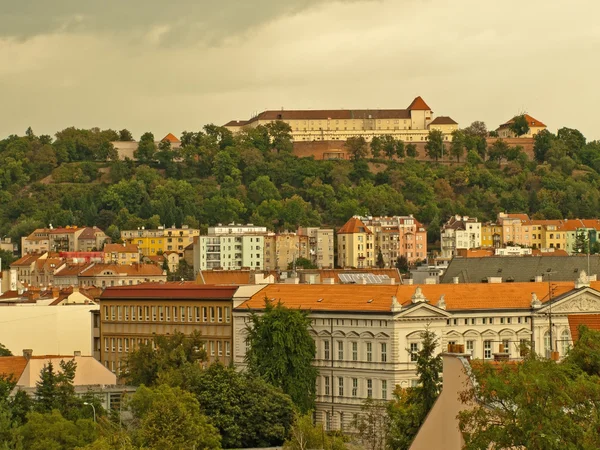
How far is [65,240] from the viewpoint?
195250 mm

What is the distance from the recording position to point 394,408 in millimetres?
53219

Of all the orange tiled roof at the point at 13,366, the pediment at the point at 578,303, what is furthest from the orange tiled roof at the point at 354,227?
the orange tiled roof at the point at 13,366

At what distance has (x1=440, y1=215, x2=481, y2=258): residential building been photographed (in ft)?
620

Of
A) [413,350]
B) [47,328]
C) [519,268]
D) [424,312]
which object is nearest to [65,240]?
[47,328]

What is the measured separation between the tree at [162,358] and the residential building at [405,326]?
195 inches

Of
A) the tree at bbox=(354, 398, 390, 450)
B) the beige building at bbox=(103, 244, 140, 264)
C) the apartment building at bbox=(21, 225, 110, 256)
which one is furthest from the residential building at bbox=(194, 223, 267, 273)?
the tree at bbox=(354, 398, 390, 450)

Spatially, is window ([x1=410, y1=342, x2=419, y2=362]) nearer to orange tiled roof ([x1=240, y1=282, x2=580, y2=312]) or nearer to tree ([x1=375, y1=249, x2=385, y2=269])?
orange tiled roof ([x1=240, y1=282, x2=580, y2=312])

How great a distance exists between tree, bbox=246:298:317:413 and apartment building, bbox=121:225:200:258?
121 metres

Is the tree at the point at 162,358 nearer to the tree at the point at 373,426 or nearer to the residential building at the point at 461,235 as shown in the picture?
the tree at the point at 373,426

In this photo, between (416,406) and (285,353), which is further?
(285,353)

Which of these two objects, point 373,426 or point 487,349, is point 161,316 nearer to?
point 487,349

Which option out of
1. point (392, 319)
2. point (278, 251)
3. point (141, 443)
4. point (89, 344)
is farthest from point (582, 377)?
point (278, 251)

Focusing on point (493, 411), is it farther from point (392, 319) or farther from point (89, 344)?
point (89, 344)

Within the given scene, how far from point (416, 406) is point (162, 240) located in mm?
146343
